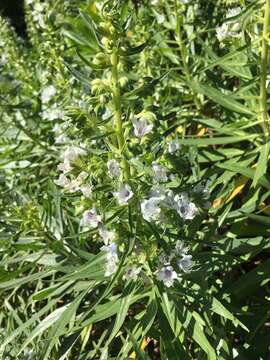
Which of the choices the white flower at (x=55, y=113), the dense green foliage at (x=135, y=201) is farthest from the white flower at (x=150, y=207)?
the white flower at (x=55, y=113)

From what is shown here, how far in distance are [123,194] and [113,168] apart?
0.09m

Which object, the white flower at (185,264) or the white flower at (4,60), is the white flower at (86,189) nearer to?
the white flower at (185,264)

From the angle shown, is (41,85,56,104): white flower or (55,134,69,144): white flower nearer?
(55,134,69,144): white flower

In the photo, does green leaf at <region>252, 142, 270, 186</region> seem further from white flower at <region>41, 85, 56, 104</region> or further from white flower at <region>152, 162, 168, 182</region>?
white flower at <region>41, 85, 56, 104</region>

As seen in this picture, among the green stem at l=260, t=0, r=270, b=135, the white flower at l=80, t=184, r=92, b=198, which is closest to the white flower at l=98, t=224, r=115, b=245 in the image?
the white flower at l=80, t=184, r=92, b=198

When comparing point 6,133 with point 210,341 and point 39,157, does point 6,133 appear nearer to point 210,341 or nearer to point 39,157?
point 39,157

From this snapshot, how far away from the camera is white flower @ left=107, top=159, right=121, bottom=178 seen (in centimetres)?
171

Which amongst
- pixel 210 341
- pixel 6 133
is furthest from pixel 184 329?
pixel 6 133

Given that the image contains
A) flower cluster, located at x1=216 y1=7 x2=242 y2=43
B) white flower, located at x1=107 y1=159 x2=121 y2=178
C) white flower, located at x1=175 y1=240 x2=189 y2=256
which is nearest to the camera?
white flower, located at x1=107 y1=159 x2=121 y2=178

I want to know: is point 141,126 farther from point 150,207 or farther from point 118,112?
point 150,207

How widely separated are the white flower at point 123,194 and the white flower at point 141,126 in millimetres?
170

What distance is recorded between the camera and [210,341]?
7.00ft

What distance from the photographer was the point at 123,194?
1758 mm

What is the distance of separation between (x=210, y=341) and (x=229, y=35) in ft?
4.25
